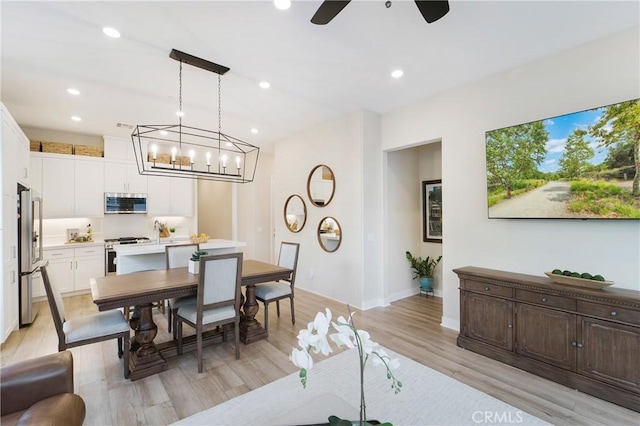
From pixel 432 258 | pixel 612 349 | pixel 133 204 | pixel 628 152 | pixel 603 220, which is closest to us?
pixel 612 349

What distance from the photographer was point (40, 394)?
153 cm

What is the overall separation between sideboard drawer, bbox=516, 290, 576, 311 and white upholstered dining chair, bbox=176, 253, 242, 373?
2712 mm

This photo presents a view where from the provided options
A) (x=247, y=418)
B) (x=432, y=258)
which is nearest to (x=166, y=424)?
(x=247, y=418)

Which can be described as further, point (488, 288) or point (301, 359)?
point (488, 288)

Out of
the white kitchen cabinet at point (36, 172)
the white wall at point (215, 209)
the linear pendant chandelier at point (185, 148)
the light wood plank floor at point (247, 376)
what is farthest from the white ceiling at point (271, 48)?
the white wall at point (215, 209)

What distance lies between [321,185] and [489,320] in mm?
3180

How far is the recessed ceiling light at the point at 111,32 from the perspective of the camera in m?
2.50

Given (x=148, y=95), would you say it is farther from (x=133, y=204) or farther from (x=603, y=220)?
(x=603, y=220)

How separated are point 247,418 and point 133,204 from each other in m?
5.33

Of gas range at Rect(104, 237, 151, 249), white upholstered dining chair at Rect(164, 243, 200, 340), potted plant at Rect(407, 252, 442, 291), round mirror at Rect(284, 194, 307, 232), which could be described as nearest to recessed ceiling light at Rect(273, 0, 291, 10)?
white upholstered dining chair at Rect(164, 243, 200, 340)

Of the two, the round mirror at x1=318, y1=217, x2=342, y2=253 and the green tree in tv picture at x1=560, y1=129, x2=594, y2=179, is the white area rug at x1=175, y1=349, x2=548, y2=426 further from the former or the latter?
the round mirror at x1=318, y1=217, x2=342, y2=253

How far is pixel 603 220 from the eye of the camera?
254 centimetres

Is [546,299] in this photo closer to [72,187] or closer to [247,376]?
[247,376]

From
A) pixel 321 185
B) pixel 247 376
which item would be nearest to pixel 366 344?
pixel 247 376
